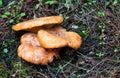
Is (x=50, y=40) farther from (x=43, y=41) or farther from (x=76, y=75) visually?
(x=76, y=75)

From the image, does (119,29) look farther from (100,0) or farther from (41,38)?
(41,38)

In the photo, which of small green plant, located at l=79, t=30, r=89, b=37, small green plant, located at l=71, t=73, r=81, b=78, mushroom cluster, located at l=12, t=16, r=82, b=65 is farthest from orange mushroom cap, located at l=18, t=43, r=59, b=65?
small green plant, located at l=79, t=30, r=89, b=37

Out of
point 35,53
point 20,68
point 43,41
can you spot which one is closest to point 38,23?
point 43,41

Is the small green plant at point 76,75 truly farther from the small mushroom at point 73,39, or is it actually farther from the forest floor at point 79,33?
the small mushroom at point 73,39

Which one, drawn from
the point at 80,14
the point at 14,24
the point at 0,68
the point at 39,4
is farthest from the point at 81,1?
the point at 0,68

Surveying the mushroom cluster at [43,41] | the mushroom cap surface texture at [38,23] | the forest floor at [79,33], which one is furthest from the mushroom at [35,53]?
the mushroom cap surface texture at [38,23]

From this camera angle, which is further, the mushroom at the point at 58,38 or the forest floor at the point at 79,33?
the forest floor at the point at 79,33

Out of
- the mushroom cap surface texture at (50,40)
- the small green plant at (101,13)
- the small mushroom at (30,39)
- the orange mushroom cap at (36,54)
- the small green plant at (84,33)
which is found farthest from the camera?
the small green plant at (101,13)
